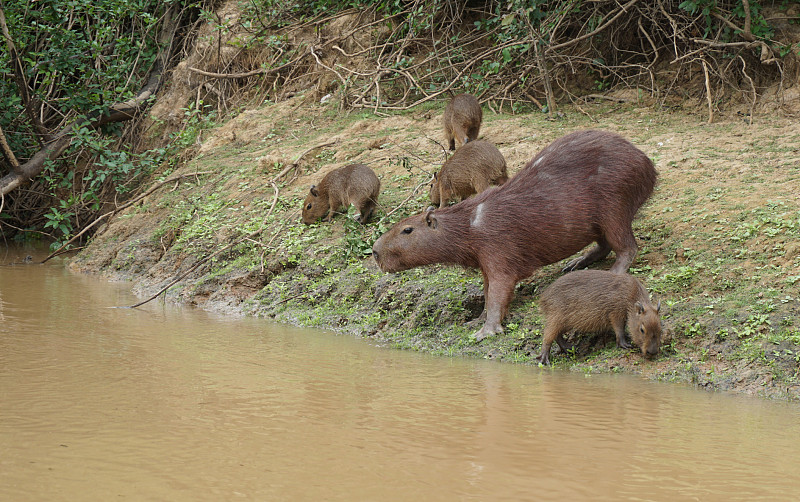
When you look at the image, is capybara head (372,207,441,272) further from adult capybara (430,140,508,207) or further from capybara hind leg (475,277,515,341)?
adult capybara (430,140,508,207)

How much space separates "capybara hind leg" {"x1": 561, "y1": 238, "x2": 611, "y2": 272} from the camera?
5715 mm

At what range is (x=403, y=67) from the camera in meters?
10.6

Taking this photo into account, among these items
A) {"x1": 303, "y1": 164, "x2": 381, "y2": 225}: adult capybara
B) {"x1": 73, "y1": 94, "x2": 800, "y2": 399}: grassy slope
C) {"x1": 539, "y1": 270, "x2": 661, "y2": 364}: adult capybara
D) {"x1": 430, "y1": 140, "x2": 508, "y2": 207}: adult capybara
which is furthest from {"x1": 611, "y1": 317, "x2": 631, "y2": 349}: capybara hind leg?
{"x1": 303, "y1": 164, "x2": 381, "y2": 225}: adult capybara

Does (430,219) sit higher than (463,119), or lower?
lower

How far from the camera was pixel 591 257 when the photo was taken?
5750mm

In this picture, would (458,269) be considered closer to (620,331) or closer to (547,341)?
(547,341)

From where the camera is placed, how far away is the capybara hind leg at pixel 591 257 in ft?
18.7

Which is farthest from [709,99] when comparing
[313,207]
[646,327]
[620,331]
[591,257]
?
[646,327]

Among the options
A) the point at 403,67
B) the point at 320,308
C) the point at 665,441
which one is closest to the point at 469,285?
the point at 320,308

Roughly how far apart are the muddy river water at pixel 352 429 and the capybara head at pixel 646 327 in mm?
282

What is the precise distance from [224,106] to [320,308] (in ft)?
21.2

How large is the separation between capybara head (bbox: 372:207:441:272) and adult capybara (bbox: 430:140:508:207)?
1172mm

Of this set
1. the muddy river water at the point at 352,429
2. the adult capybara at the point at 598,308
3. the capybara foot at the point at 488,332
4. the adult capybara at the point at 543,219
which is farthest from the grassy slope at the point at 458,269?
the muddy river water at the point at 352,429

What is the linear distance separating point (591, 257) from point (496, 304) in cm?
94
